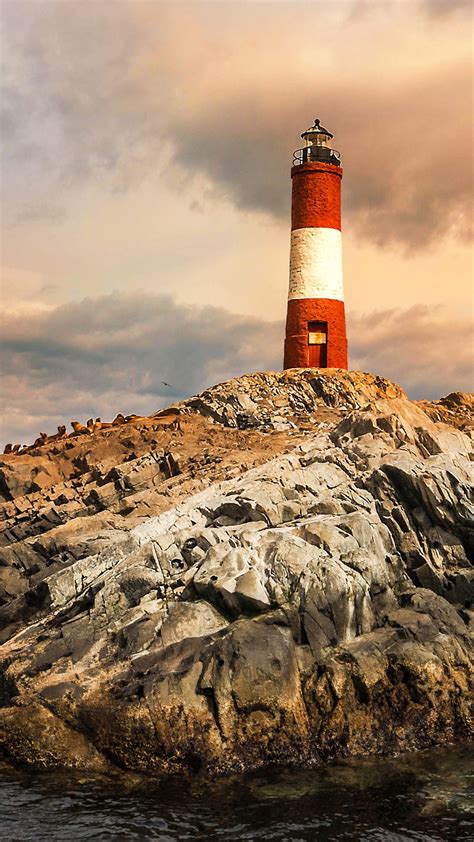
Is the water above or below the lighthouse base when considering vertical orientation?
below

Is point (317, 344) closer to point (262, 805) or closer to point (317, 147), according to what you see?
point (317, 147)

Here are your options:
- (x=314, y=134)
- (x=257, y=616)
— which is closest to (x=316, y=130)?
(x=314, y=134)

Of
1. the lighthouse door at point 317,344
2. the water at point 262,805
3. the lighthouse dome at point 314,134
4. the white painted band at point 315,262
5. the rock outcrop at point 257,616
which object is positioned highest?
the lighthouse dome at point 314,134

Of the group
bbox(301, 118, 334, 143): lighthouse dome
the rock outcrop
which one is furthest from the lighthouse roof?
the rock outcrop

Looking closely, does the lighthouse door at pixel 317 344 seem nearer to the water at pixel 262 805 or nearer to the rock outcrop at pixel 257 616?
the rock outcrop at pixel 257 616

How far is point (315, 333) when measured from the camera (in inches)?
1886

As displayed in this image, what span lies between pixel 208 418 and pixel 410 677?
24.1 meters

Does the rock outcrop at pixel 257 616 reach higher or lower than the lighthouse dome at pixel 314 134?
lower

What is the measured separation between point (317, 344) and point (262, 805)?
108 ft

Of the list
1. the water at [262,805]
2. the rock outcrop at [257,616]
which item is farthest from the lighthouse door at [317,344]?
the water at [262,805]

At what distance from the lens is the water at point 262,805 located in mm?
16141

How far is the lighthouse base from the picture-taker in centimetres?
4738

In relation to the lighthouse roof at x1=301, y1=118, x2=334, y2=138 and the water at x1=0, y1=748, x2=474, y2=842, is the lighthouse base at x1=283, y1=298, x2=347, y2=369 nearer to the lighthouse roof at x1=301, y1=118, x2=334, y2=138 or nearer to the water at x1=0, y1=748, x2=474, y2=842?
the lighthouse roof at x1=301, y1=118, x2=334, y2=138

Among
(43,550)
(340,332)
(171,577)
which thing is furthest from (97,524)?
(340,332)
